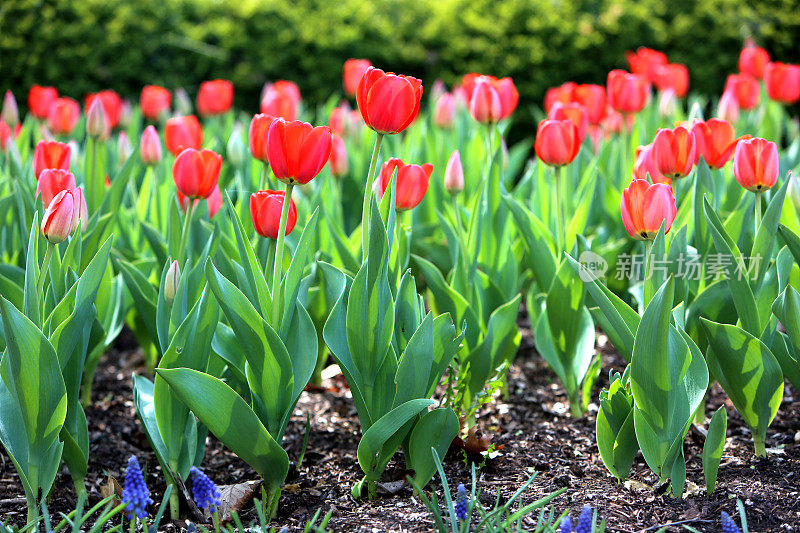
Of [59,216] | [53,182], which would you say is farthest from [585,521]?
[53,182]

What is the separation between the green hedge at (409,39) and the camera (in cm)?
582

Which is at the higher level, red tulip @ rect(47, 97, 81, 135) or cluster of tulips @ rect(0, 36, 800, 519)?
red tulip @ rect(47, 97, 81, 135)

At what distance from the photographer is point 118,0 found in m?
5.78

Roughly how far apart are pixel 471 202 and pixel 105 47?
3.68 meters

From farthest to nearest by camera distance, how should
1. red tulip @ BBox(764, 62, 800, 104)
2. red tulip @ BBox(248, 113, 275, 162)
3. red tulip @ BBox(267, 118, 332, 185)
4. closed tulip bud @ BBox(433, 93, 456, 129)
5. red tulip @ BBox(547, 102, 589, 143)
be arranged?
1. closed tulip bud @ BBox(433, 93, 456, 129)
2. red tulip @ BBox(764, 62, 800, 104)
3. red tulip @ BBox(547, 102, 589, 143)
4. red tulip @ BBox(248, 113, 275, 162)
5. red tulip @ BBox(267, 118, 332, 185)

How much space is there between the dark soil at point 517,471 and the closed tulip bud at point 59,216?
0.65 m

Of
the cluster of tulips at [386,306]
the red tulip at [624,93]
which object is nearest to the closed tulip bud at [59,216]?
the cluster of tulips at [386,306]

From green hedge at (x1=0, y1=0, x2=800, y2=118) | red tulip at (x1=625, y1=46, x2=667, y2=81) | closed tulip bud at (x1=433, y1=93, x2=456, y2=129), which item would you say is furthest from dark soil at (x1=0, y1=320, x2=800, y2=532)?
green hedge at (x1=0, y1=0, x2=800, y2=118)

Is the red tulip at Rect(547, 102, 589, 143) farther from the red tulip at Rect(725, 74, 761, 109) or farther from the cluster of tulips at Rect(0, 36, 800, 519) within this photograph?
the red tulip at Rect(725, 74, 761, 109)

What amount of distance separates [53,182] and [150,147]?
0.87 m

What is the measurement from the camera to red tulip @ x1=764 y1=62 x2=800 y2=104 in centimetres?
357

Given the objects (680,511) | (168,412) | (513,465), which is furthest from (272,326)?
(680,511)

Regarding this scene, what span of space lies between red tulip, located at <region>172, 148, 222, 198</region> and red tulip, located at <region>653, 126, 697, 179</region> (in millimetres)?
1078

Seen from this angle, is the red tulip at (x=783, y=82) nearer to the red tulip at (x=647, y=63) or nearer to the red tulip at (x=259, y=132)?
the red tulip at (x=647, y=63)
